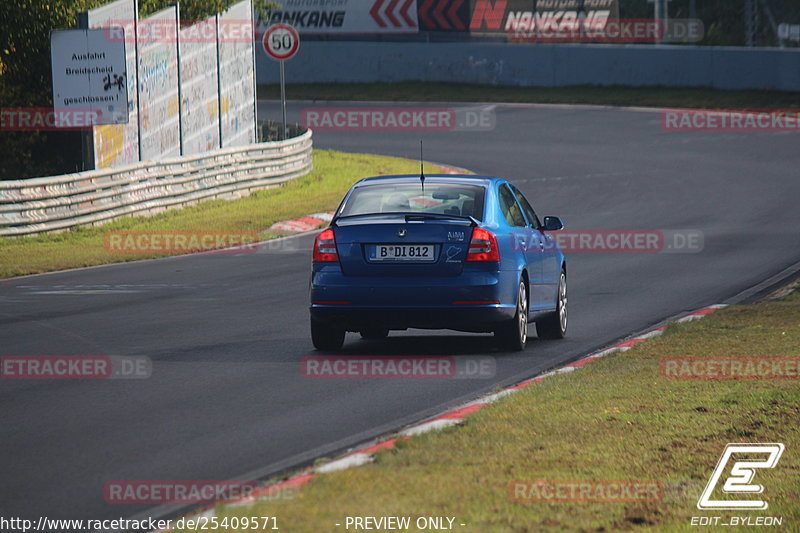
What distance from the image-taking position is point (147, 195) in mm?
25641

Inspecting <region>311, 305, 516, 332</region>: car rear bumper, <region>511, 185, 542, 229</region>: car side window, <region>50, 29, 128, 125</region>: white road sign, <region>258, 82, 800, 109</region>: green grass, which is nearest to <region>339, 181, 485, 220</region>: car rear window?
<region>311, 305, 516, 332</region>: car rear bumper

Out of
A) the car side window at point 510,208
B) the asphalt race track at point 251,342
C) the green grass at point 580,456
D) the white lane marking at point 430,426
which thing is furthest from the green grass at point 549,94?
the white lane marking at point 430,426

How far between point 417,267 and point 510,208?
1.61 meters

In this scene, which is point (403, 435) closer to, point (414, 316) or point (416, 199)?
point (414, 316)

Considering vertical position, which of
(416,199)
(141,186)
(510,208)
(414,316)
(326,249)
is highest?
(416,199)

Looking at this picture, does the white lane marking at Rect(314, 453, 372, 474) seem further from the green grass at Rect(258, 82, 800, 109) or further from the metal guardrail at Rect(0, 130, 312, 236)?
the green grass at Rect(258, 82, 800, 109)

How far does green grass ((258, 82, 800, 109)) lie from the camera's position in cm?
4372

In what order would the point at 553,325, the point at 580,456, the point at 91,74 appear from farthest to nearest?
the point at 91,74 → the point at 553,325 → the point at 580,456

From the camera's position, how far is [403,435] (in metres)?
7.96

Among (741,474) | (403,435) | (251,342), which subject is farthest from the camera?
(251,342)

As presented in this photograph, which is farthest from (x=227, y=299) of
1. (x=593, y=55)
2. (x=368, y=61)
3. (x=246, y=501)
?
(x=368, y=61)

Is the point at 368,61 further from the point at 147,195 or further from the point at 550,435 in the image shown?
the point at 550,435

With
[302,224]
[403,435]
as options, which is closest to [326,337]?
[403,435]

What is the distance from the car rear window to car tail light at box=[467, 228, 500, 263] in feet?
0.93
